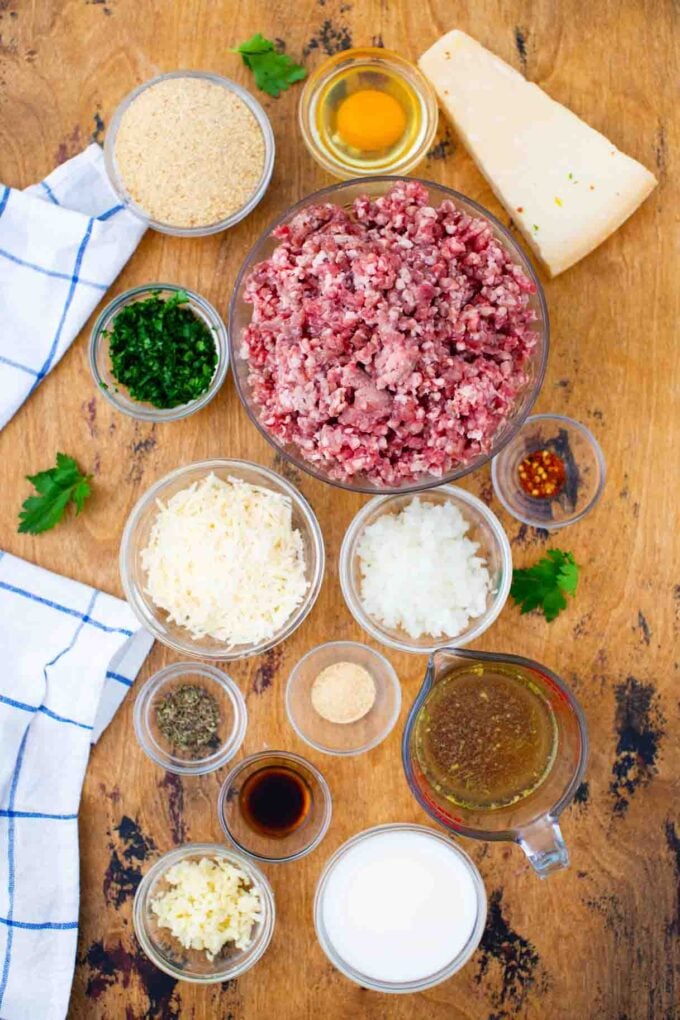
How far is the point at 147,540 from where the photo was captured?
2877 mm

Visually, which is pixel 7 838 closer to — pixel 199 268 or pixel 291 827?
pixel 291 827

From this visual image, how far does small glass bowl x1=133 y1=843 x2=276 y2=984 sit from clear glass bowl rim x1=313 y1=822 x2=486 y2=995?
0.53 ft

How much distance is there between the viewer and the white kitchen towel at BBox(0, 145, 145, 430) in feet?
9.45

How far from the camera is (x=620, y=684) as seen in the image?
9.55ft

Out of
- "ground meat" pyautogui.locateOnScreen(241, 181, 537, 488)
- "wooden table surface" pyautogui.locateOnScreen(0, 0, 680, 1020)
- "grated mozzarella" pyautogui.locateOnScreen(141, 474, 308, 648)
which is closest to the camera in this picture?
"ground meat" pyautogui.locateOnScreen(241, 181, 537, 488)

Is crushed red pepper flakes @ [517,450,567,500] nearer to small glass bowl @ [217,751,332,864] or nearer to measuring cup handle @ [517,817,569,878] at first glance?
measuring cup handle @ [517,817,569,878]

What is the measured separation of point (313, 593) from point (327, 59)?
175cm

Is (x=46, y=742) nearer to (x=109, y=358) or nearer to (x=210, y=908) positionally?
(x=210, y=908)

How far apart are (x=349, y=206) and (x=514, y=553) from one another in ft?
3.97

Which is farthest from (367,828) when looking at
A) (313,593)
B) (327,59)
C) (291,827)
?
(327,59)

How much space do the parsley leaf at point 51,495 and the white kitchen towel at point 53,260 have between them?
0.26 m

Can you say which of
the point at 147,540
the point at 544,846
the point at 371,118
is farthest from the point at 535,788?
the point at 371,118

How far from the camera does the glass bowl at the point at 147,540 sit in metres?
2.83

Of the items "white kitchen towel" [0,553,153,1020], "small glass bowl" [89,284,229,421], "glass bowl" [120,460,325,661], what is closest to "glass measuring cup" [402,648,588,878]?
"glass bowl" [120,460,325,661]
